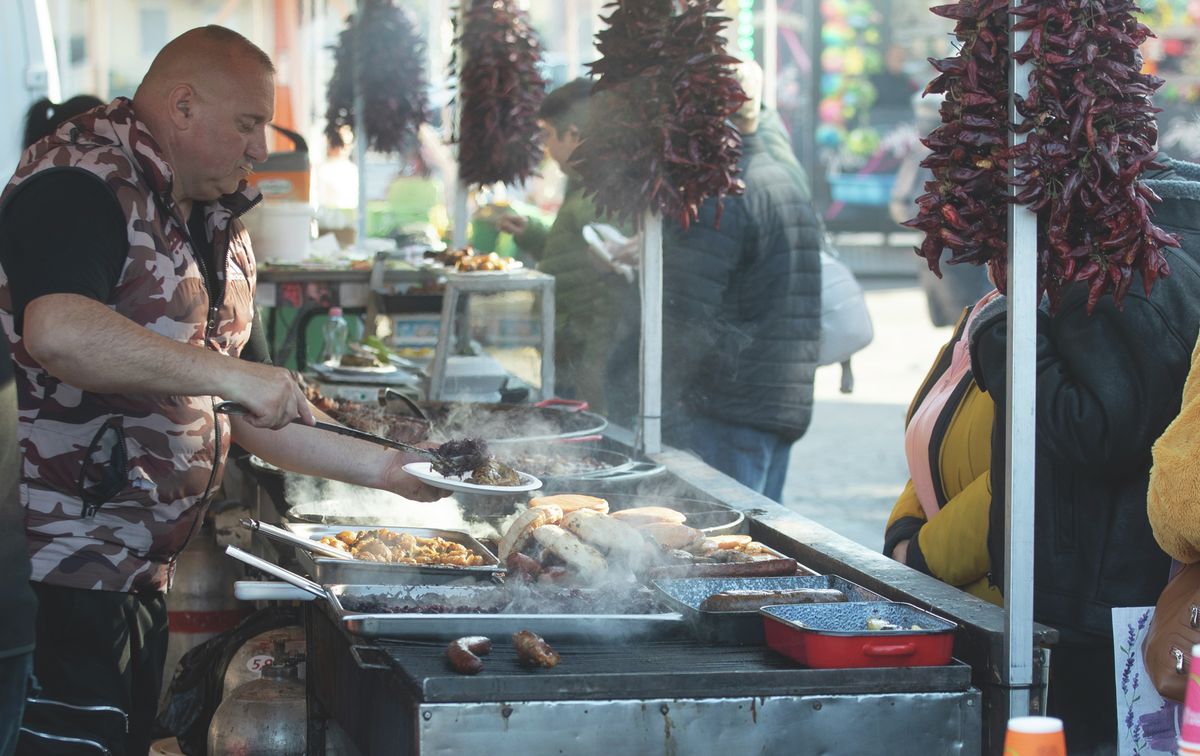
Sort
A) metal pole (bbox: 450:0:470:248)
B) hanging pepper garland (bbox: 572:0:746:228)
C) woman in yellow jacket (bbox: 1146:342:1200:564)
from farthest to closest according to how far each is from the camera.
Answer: metal pole (bbox: 450:0:470:248)
hanging pepper garland (bbox: 572:0:746:228)
woman in yellow jacket (bbox: 1146:342:1200:564)

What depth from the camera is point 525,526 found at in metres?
3.24

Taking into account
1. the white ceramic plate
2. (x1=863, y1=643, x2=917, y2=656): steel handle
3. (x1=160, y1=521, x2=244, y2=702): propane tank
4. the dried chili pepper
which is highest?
the dried chili pepper

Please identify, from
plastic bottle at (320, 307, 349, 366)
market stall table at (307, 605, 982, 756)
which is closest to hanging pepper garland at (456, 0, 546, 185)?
plastic bottle at (320, 307, 349, 366)

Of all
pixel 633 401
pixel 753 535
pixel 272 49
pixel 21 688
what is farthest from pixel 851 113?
pixel 21 688

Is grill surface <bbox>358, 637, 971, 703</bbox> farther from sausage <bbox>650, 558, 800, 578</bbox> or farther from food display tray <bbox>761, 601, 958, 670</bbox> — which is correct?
sausage <bbox>650, 558, 800, 578</bbox>

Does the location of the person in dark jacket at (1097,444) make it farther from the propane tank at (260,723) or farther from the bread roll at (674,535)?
the propane tank at (260,723)

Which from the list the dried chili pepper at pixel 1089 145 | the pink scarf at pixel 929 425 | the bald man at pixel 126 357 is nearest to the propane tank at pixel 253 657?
the bald man at pixel 126 357

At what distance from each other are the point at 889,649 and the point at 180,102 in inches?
74.4

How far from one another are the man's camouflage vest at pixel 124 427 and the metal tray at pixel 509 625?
18.3 inches

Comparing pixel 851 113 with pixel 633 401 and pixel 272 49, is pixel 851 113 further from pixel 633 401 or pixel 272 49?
pixel 633 401

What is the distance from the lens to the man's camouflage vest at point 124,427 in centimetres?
283

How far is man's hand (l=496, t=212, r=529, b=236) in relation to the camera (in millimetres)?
7723

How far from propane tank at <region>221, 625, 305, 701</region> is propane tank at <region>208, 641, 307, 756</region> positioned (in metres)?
0.14

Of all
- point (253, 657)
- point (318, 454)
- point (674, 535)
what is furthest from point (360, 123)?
point (674, 535)
